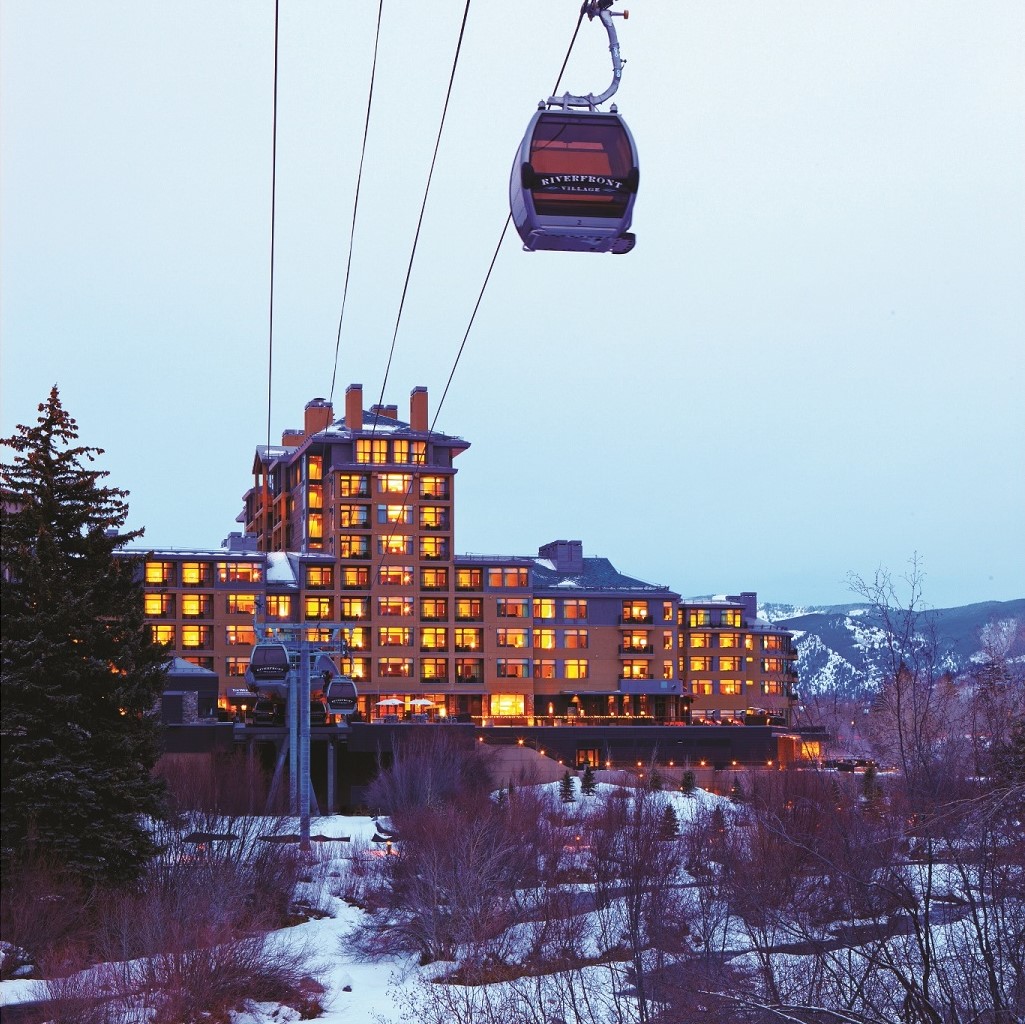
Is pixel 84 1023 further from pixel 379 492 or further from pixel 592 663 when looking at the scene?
pixel 592 663

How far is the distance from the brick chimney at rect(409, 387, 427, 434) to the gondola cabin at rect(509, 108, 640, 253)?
8491cm

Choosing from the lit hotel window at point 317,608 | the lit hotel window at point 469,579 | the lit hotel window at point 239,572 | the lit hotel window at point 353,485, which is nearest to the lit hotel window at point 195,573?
the lit hotel window at point 239,572

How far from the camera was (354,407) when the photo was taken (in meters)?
101

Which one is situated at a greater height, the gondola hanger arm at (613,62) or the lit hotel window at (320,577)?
the gondola hanger arm at (613,62)

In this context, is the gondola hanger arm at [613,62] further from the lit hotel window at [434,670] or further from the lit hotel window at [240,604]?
the lit hotel window at [434,670]

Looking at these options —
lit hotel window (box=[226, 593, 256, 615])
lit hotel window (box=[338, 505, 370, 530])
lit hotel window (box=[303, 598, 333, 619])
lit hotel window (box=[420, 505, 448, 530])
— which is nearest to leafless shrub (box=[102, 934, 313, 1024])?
lit hotel window (box=[226, 593, 256, 615])

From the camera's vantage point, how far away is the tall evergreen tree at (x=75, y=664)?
24.8m

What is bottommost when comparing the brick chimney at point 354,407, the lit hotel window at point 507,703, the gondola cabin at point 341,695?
the lit hotel window at point 507,703

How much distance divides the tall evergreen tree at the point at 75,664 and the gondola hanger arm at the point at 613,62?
38.4 ft

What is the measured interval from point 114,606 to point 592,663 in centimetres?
7710

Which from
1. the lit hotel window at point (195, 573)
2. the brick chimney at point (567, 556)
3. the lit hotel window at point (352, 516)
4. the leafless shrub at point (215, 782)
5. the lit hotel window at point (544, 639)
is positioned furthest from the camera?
the brick chimney at point (567, 556)

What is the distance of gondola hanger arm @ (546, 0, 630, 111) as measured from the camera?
46.2ft

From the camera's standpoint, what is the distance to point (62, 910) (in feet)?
89.5

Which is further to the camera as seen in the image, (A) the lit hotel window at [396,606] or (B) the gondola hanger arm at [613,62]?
(A) the lit hotel window at [396,606]
